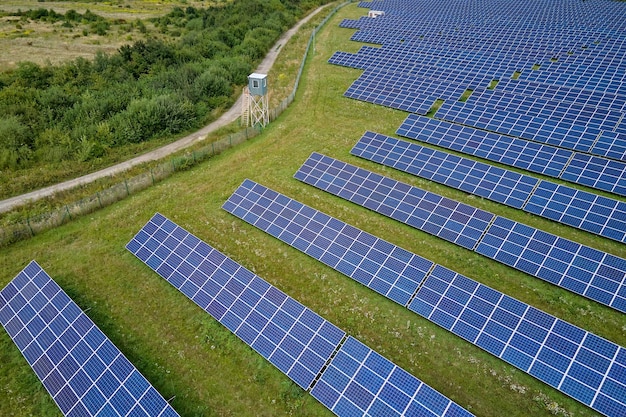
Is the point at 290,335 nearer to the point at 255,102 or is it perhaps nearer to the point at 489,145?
the point at 489,145

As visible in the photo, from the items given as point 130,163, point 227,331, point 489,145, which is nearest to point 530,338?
point 227,331

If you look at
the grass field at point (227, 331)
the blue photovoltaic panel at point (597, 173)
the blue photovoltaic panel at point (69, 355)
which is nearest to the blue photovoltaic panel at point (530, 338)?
the grass field at point (227, 331)

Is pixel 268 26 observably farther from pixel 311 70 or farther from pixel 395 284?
pixel 395 284

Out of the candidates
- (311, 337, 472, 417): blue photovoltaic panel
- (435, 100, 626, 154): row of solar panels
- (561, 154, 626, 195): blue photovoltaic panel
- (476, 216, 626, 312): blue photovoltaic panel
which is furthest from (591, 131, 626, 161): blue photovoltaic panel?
(311, 337, 472, 417): blue photovoltaic panel

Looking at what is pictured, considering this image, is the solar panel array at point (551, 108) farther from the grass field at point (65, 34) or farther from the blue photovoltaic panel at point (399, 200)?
the grass field at point (65, 34)

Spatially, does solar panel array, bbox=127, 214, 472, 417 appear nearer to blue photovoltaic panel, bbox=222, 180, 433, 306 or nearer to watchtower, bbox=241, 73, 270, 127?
blue photovoltaic panel, bbox=222, 180, 433, 306

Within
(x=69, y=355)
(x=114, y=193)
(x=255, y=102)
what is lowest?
(x=114, y=193)
